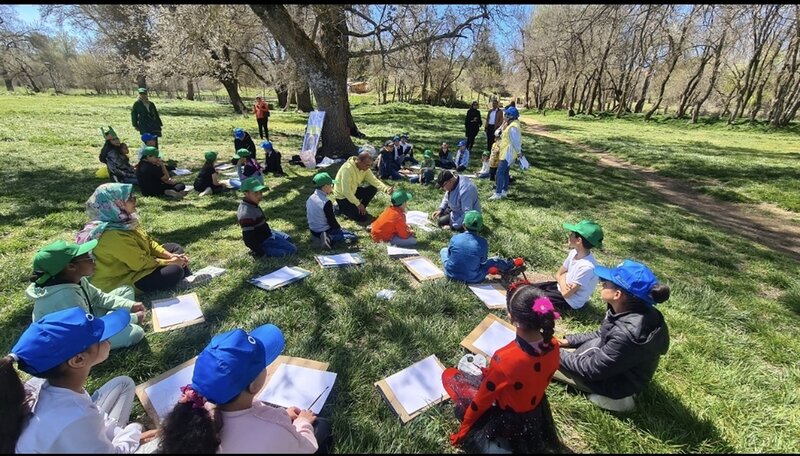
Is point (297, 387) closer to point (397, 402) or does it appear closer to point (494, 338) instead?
point (397, 402)

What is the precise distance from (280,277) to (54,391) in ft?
8.34

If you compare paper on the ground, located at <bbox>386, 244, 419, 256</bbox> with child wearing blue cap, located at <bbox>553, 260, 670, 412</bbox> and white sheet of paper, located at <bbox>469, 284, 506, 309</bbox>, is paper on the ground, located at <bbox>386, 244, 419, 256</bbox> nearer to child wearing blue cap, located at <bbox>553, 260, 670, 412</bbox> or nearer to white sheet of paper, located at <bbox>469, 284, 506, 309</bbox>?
white sheet of paper, located at <bbox>469, 284, 506, 309</bbox>

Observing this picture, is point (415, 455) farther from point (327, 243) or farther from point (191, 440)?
point (327, 243)

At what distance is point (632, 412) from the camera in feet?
8.93

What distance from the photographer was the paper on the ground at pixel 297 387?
105 inches

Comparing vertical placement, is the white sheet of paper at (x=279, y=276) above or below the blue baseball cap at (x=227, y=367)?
below

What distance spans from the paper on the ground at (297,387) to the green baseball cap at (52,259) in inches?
67.3

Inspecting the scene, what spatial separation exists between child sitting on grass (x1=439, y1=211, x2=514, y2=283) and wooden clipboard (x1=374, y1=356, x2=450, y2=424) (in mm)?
1789

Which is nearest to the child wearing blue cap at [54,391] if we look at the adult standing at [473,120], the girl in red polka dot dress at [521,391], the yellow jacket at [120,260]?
the yellow jacket at [120,260]

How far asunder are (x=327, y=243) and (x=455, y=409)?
320 cm

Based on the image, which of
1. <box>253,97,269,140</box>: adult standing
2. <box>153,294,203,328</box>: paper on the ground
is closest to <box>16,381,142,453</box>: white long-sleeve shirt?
Answer: <box>153,294,203,328</box>: paper on the ground

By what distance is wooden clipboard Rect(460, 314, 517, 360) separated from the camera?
10.8ft

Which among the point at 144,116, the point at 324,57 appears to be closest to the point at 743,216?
the point at 324,57

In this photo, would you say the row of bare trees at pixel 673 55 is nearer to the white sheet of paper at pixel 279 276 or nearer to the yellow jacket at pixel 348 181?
the yellow jacket at pixel 348 181
